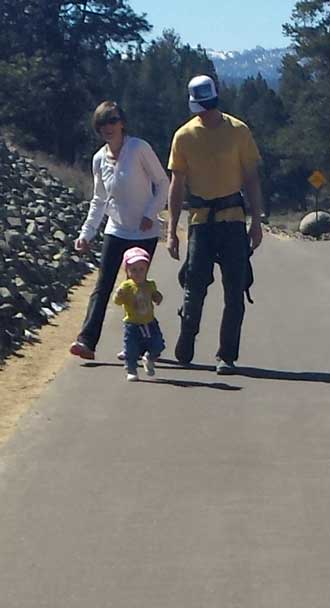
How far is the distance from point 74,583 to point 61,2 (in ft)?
193

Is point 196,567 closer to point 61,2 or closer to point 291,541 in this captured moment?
point 291,541

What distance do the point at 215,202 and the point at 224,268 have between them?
51cm

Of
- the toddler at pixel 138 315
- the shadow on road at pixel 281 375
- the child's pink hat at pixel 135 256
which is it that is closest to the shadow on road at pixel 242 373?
the shadow on road at pixel 281 375

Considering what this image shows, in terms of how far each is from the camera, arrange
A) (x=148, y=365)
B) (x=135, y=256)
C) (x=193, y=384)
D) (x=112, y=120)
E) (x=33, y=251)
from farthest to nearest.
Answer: (x=33, y=251) < (x=112, y=120) < (x=148, y=365) < (x=135, y=256) < (x=193, y=384)

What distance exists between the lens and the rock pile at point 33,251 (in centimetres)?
1350

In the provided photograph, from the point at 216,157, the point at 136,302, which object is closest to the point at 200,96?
the point at 216,157

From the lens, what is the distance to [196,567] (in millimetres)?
6250

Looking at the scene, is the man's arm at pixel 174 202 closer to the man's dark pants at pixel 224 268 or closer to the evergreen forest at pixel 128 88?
the man's dark pants at pixel 224 268

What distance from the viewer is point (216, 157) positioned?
10.8 m

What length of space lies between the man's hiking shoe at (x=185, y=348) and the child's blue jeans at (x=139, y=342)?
56 centimetres

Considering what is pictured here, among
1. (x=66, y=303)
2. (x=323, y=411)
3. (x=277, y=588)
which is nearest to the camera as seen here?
(x=277, y=588)

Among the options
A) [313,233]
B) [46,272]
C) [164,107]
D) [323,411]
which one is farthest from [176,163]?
[164,107]

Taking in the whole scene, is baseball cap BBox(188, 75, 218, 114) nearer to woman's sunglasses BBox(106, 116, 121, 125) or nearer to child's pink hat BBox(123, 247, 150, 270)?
woman's sunglasses BBox(106, 116, 121, 125)

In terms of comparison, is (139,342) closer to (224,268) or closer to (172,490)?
(224,268)
